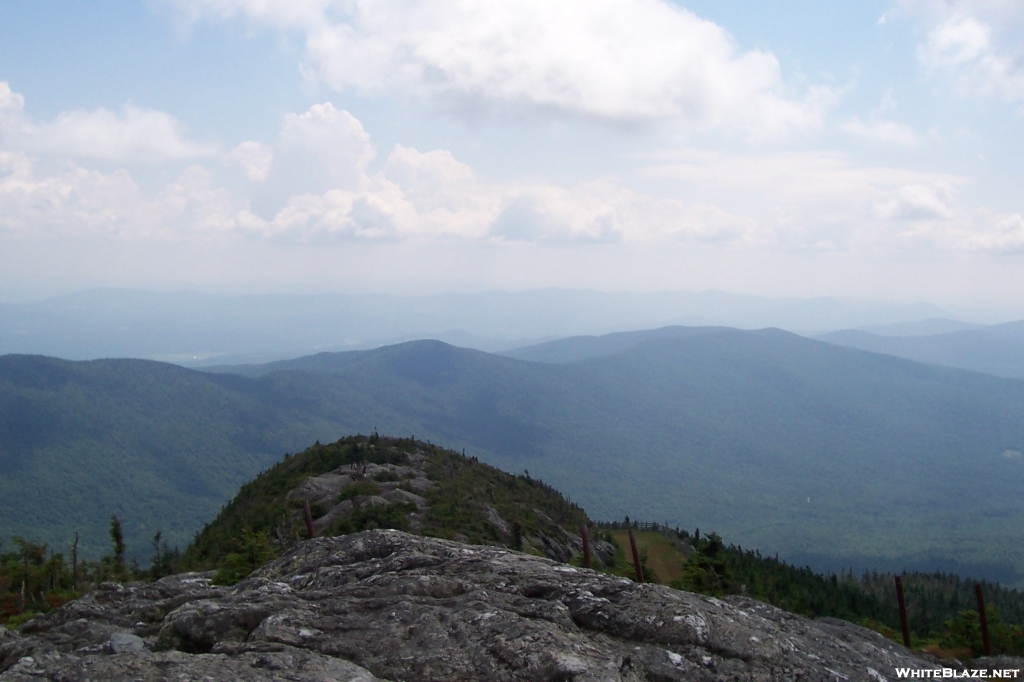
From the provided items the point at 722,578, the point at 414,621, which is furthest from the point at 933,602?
the point at 414,621

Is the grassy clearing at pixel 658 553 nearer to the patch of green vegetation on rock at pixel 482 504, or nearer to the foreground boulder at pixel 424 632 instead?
the patch of green vegetation on rock at pixel 482 504

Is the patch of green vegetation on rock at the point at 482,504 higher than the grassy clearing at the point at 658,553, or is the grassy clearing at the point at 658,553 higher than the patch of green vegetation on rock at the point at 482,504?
the patch of green vegetation on rock at the point at 482,504

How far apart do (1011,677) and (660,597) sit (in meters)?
15.8

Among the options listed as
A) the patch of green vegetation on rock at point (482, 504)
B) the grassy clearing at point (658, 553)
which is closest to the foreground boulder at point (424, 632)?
the patch of green vegetation on rock at point (482, 504)

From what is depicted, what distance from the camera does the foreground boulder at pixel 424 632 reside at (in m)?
10.9

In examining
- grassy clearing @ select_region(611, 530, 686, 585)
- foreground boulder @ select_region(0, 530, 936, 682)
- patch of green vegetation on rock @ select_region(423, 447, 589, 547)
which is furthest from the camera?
grassy clearing @ select_region(611, 530, 686, 585)

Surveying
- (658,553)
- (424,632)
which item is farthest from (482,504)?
(424,632)

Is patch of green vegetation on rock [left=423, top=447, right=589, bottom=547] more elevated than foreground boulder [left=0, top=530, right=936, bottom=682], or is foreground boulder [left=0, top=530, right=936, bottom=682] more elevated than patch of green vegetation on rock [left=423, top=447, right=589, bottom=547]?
foreground boulder [left=0, top=530, right=936, bottom=682]

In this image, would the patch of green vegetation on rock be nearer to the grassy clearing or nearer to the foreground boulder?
the grassy clearing

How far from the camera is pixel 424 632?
12062 mm

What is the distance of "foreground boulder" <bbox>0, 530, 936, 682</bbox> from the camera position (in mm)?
10883

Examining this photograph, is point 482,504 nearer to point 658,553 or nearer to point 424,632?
point 658,553

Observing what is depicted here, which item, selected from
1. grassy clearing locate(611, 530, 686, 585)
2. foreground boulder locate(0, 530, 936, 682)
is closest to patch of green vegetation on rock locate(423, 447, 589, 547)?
grassy clearing locate(611, 530, 686, 585)

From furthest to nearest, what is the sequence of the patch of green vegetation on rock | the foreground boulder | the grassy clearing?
the grassy clearing < the patch of green vegetation on rock < the foreground boulder
